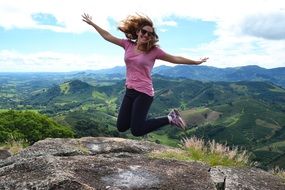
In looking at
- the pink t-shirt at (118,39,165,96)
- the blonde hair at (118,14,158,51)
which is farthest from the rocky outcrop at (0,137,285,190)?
the blonde hair at (118,14,158,51)

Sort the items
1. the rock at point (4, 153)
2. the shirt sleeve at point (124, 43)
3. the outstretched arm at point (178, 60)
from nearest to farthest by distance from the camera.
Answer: the outstretched arm at point (178, 60) < the shirt sleeve at point (124, 43) < the rock at point (4, 153)

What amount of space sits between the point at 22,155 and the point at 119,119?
117 inches

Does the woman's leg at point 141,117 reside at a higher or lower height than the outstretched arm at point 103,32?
lower

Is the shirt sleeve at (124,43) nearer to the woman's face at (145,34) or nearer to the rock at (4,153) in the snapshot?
the woman's face at (145,34)

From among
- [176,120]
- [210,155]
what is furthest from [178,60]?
[210,155]

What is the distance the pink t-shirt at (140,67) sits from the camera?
1044 cm

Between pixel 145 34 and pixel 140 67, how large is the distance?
877 millimetres

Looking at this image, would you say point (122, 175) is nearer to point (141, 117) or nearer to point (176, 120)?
point (141, 117)

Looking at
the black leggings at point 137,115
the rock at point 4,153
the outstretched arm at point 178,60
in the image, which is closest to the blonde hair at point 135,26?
the outstretched arm at point 178,60

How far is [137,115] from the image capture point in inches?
427

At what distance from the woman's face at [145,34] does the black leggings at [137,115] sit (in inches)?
54.3

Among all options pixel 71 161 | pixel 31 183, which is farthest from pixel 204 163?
pixel 31 183

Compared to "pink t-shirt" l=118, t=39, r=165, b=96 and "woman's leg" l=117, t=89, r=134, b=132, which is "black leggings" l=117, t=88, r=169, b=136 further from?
"pink t-shirt" l=118, t=39, r=165, b=96

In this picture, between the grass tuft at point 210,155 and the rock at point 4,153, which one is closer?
the grass tuft at point 210,155
